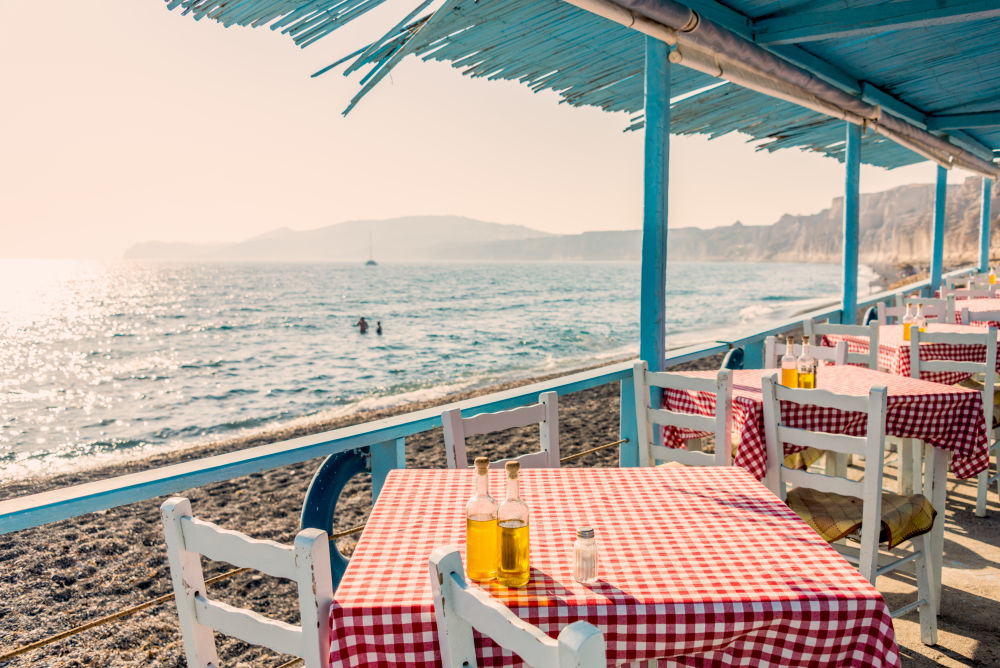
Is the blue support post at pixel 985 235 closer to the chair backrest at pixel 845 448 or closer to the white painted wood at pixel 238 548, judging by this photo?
the chair backrest at pixel 845 448

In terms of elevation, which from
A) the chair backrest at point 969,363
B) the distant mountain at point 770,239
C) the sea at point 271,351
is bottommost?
the sea at point 271,351

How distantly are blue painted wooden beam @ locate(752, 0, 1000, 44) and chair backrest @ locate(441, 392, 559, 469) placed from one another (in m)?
2.40

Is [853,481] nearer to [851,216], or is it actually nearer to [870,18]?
[870,18]

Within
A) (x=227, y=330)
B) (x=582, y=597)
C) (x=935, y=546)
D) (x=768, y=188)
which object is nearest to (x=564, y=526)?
(x=582, y=597)

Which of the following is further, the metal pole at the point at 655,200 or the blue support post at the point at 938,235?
the blue support post at the point at 938,235

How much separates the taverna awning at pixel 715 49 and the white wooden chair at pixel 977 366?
143 cm

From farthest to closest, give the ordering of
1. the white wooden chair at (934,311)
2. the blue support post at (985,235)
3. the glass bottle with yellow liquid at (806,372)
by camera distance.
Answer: the blue support post at (985,235), the white wooden chair at (934,311), the glass bottle with yellow liquid at (806,372)

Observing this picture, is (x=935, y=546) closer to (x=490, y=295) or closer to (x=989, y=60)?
(x=989, y=60)

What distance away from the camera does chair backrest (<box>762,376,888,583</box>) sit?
74.8 inches

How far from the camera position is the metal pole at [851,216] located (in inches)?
208

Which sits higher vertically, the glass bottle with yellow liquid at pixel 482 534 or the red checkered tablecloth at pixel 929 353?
the glass bottle with yellow liquid at pixel 482 534

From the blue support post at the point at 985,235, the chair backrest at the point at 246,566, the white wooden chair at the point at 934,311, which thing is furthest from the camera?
the blue support post at the point at 985,235

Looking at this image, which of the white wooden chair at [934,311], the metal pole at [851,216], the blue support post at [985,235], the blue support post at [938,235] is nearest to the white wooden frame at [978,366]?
the white wooden chair at [934,311]

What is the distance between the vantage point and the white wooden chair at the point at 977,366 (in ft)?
10.2
